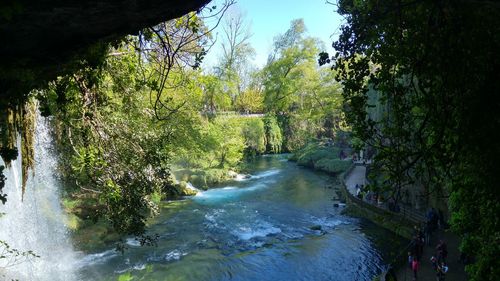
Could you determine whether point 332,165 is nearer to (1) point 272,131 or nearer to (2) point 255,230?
(1) point 272,131

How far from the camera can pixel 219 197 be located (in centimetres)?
2597

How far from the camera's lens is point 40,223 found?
52.8 feet

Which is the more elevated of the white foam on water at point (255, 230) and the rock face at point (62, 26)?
the rock face at point (62, 26)

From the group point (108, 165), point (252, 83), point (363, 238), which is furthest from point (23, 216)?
point (252, 83)

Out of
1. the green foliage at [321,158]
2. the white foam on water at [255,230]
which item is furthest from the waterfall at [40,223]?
the green foliage at [321,158]

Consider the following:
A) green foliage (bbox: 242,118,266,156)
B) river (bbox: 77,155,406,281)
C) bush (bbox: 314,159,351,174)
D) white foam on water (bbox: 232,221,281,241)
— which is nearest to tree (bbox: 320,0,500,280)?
river (bbox: 77,155,406,281)

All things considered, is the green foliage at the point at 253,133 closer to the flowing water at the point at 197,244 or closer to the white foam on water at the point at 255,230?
the flowing water at the point at 197,244

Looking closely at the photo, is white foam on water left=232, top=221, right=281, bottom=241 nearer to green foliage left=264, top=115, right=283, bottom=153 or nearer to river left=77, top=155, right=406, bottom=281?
river left=77, top=155, right=406, bottom=281

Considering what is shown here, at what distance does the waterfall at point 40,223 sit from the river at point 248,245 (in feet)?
3.91

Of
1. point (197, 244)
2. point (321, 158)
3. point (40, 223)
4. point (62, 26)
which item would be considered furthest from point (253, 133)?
point (62, 26)

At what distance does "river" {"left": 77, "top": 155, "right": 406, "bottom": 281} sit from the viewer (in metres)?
14.6

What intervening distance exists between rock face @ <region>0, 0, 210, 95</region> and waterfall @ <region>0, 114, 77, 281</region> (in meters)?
10.6

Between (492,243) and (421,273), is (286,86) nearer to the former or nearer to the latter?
(421,273)

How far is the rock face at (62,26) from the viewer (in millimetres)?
3096
